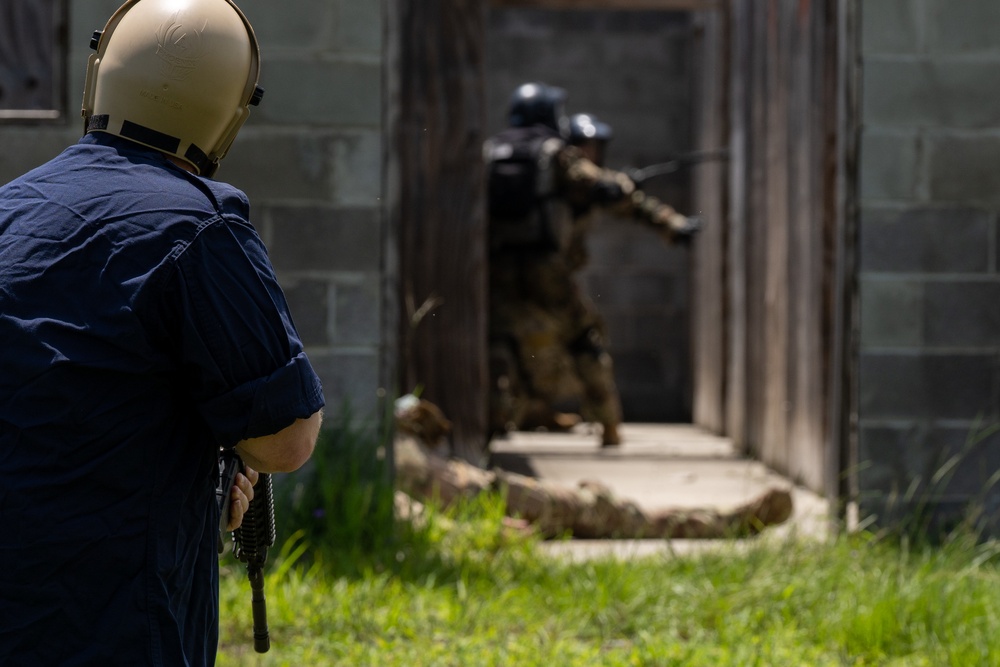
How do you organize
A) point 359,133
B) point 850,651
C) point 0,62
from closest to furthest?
1. point 850,651
2. point 359,133
3. point 0,62

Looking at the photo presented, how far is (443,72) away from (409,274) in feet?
2.79

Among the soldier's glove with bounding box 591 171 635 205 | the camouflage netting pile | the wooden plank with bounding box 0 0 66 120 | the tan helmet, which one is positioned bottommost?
the camouflage netting pile

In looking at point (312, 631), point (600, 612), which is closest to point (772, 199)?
point (600, 612)

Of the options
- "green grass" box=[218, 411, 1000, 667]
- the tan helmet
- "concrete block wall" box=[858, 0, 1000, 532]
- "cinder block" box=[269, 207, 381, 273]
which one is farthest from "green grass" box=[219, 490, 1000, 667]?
Result: the tan helmet

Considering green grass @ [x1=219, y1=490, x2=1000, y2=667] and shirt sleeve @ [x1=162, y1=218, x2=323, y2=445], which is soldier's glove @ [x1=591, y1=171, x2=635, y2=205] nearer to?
green grass @ [x1=219, y1=490, x2=1000, y2=667]

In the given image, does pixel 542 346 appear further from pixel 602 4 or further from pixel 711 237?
pixel 602 4

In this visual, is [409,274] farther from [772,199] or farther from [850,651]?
[850,651]

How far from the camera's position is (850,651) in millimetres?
3016

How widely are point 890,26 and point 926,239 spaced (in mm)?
696

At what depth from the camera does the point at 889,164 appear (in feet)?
13.4

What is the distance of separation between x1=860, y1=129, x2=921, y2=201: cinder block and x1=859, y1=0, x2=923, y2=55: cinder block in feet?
0.88

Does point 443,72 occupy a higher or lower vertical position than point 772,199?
higher

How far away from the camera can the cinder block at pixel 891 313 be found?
13.4 ft

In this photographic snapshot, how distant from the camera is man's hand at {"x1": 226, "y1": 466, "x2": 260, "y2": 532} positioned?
165cm
